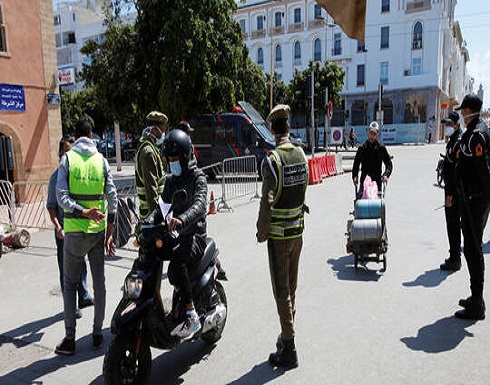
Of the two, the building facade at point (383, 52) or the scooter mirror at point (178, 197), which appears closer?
the scooter mirror at point (178, 197)

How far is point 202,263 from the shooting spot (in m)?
3.75

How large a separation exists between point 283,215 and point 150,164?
2.15m

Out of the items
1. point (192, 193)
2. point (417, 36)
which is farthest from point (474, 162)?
point (417, 36)

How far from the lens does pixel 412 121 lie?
47.0m

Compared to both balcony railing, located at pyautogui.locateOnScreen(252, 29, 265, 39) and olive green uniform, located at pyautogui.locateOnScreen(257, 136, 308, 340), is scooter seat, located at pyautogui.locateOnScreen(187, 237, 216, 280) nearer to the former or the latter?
olive green uniform, located at pyautogui.locateOnScreen(257, 136, 308, 340)

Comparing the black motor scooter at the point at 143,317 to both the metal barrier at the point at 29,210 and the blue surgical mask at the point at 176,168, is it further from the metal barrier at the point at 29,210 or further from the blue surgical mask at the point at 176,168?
the metal barrier at the point at 29,210

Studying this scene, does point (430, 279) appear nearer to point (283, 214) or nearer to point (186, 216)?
point (283, 214)

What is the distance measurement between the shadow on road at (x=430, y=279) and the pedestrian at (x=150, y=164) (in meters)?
3.33

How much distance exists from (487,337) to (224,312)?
249 cm

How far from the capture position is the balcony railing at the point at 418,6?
149 feet

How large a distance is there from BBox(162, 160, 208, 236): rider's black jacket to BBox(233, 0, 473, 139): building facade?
4340cm

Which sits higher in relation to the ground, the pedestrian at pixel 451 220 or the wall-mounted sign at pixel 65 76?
the wall-mounted sign at pixel 65 76

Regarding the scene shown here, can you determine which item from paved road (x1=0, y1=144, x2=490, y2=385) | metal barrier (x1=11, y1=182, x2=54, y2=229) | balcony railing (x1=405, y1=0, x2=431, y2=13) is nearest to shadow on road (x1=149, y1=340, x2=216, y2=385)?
paved road (x1=0, y1=144, x2=490, y2=385)

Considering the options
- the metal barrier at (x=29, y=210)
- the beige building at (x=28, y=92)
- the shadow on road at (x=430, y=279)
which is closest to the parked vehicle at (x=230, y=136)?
the beige building at (x=28, y=92)
